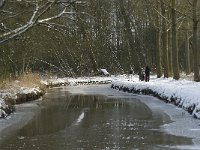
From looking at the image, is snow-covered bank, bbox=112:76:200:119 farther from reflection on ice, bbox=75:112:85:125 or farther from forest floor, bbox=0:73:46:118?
forest floor, bbox=0:73:46:118

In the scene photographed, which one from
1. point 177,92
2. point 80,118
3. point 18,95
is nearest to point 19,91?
point 18,95

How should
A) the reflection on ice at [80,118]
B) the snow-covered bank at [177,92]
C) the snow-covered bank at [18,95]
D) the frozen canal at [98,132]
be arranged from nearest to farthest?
1. the frozen canal at [98,132]
2. the reflection on ice at [80,118]
3. the snow-covered bank at [177,92]
4. the snow-covered bank at [18,95]

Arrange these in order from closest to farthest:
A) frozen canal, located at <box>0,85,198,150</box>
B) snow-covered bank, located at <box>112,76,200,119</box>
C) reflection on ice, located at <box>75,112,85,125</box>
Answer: frozen canal, located at <box>0,85,198,150</box>, reflection on ice, located at <box>75,112,85,125</box>, snow-covered bank, located at <box>112,76,200,119</box>

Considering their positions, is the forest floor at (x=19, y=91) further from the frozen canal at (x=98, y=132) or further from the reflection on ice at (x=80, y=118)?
A: the reflection on ice at (x=80, y=118)

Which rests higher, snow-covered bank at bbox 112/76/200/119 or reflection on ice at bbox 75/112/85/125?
snow-covered bank at bbox 112/76/200/119

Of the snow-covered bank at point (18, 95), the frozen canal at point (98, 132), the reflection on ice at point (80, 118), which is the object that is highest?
the snow-covered bank at point (18, 95)

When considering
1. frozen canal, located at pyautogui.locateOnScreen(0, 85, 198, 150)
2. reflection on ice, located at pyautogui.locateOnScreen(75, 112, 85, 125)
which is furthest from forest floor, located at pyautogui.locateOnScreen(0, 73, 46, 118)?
reflection on ice, located at pyautogui.locateOnScreen(75, 112, 85, 125)

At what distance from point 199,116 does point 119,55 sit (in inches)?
2511

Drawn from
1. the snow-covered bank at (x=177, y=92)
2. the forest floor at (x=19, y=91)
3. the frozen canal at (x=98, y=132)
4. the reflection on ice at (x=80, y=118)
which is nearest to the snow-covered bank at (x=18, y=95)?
the forest floor at (x=19, y=91)

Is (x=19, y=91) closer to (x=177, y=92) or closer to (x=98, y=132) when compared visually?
(x=177, y=92)

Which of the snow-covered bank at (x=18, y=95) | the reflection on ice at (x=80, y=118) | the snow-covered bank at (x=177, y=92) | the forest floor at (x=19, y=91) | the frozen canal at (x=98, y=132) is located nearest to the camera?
the frozen canal at (x=98, y=132)

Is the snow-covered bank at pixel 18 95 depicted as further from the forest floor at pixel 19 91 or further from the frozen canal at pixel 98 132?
the frozen canal at pixel 98 132

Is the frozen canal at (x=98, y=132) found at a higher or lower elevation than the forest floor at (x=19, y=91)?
lower

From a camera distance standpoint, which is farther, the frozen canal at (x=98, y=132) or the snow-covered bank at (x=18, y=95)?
the snow-covered bank at (x=18, y=95)
